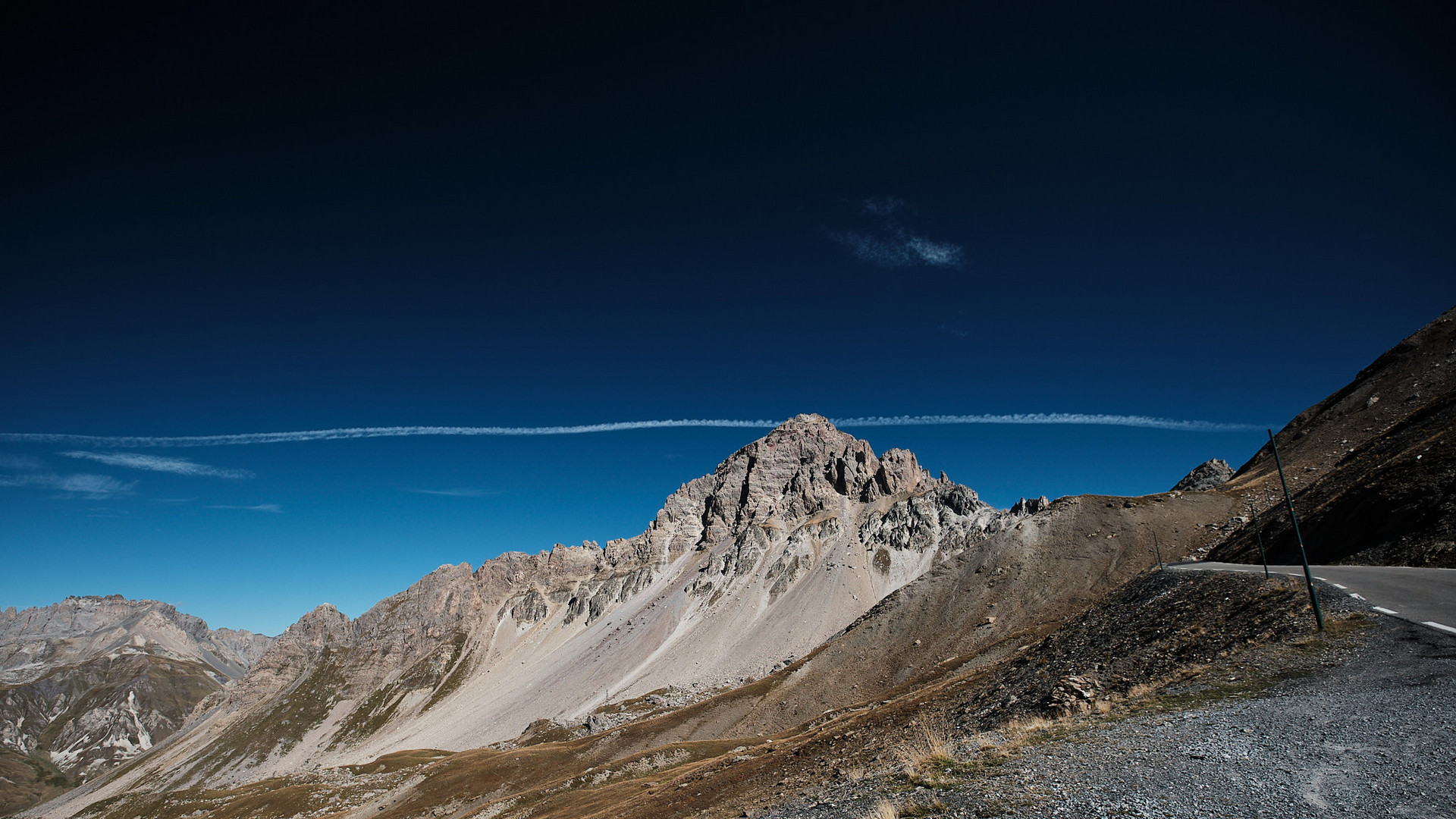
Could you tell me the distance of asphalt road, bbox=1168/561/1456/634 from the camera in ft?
57.0

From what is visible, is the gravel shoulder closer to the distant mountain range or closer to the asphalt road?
the asphalt road

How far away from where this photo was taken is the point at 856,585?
136750 millimetres

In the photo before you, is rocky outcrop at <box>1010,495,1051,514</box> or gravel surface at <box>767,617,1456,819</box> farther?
rocky outcrop at <box>1010,495,1051,514</box>

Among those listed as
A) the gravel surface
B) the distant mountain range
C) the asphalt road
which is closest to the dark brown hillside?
the distant mountain range

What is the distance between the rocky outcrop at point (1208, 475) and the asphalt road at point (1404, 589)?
91678 millimetres

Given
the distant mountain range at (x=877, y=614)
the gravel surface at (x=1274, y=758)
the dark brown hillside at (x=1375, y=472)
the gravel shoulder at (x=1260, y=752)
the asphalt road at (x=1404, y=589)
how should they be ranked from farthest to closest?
the distant mountain range at (x=877, y=614)
the dark brown hillside at (x=1375, y=472)
the asphalt road at (x=1404, y=589)
the gravel shoulder at (x=1260, y=752)
the gravel surface at (x=1274, y=758)

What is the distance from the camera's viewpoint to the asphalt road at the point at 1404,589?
57.0ft

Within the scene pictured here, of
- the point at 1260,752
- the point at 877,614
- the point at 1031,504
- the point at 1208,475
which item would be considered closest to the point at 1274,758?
the point at 1260,752

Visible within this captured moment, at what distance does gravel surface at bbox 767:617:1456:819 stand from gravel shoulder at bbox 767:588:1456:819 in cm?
3

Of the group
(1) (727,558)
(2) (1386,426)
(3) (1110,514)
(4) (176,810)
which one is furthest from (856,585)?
(4) (176,810)

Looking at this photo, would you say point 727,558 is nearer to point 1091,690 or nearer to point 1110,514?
point 1110,514

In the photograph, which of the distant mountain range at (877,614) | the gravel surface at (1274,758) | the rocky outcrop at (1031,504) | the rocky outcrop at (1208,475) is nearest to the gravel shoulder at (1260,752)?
the gravel surface at (1274,758)

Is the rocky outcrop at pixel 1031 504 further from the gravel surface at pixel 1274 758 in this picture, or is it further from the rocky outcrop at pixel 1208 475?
the gravel surface at pixel 1274 758

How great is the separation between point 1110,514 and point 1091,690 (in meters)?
77.9
